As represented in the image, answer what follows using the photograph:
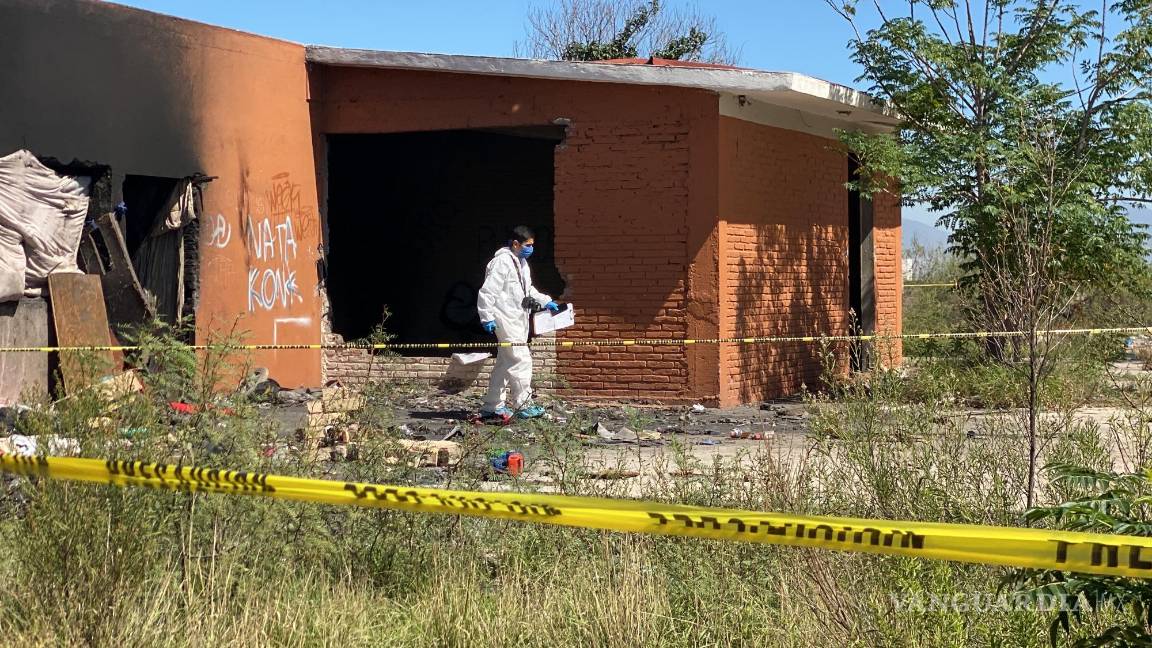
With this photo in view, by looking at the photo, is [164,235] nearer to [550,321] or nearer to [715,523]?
[550,321]

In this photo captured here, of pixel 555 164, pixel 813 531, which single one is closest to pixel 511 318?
pixel 555 164

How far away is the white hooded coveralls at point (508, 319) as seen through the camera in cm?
1146

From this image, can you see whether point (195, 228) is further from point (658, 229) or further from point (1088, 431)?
point (1088, 431)

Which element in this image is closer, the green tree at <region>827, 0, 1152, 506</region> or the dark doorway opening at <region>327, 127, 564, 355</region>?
the green tree at <region>827, 0, 1152, 506</region>

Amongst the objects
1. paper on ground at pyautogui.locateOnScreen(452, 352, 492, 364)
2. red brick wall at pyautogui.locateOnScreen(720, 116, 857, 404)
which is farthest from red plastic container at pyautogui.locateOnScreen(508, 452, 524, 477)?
paper on ground at pyautogui.locateOnScreen(452, 352, 492, 364)

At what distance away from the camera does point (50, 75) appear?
36.6 feet

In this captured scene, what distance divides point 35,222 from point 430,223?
355 inches

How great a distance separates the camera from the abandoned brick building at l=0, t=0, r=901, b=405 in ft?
38.8

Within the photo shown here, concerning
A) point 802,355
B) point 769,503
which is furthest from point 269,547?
point 802,355

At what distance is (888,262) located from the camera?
1634 cm

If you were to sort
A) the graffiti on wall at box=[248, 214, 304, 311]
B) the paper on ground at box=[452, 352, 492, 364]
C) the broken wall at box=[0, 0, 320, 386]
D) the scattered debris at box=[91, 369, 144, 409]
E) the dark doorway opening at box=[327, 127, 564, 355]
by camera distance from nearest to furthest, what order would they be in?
1. the scattered debris at box=[91, 369, 144, 409]
2. the broken wall at box=[0, 0, 320, 386]
3. the graffiti on wall at box=[248, 214, 304, 311]
4. the paper on ground at box=[452, 352, 492, 364]
5. the dark doorway opening at box=[327, 127, 564, 355]

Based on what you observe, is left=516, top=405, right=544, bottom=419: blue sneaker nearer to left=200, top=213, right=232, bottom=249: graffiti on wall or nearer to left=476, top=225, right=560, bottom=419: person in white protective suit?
left=476, top=225, right=560, bottom=419: person in white protective suit

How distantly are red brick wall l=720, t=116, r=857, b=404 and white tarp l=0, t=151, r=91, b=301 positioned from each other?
612 centimetres

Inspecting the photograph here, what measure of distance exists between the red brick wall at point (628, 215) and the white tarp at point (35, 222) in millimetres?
4034
